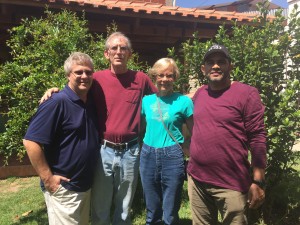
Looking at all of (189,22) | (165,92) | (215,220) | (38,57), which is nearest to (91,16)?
(189,22)

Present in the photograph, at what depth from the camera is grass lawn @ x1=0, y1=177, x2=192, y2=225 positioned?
4.32 metres

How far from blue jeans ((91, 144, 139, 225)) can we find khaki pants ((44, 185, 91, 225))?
0.22 metres

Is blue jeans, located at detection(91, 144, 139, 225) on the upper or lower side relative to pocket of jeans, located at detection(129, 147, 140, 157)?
lower

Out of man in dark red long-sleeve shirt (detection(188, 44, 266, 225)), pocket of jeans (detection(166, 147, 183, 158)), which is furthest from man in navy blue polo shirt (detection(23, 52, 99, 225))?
man in dark red long-sleeve shirt (detection(188, 44, 266, 225))

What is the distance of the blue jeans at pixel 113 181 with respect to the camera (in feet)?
9.11

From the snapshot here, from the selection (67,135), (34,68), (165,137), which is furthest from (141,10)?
(67,135)

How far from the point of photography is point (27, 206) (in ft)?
16.0

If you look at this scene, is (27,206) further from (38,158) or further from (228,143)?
(228,143)

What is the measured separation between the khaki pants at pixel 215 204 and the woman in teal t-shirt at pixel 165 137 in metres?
0.23

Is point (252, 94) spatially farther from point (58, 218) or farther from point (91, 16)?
point (91, 16)

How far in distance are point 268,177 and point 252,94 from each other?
1613mm

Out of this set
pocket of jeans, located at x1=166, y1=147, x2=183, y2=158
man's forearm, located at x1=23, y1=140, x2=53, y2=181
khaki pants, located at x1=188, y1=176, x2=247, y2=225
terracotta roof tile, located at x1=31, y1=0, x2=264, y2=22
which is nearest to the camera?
man's forearm, located at x1=23, y1=140, x2=53, y2=181

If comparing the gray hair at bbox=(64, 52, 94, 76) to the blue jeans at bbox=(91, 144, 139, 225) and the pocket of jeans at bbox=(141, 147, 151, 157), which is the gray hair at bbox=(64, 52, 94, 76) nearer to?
the blue jeans at bbox=(91, 144, 139, 225)

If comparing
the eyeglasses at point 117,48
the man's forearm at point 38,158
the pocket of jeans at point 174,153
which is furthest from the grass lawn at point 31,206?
the eyeglasses at point 117,48
